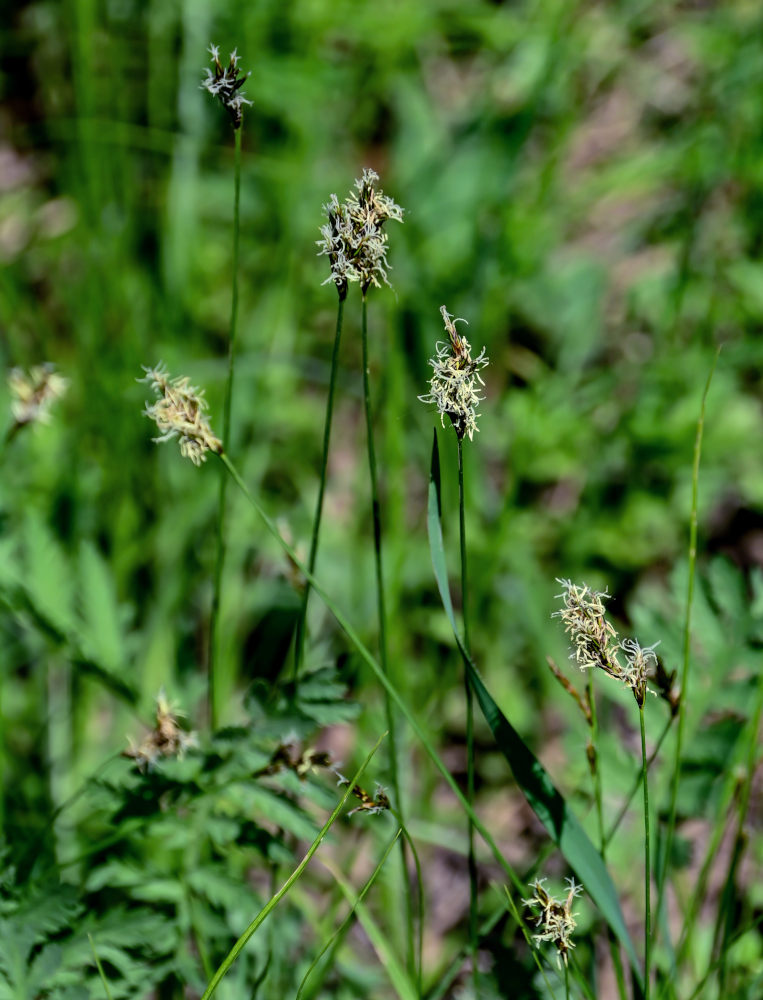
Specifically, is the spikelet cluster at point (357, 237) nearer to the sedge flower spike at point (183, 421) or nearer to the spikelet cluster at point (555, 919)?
the sedge flower spike at point (183, 421)

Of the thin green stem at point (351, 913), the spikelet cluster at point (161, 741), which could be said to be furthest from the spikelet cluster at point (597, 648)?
the spikelet cluster at point (161, 741)

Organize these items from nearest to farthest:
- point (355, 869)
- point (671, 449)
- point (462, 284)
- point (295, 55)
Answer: point (355, 869) < point (671, 449) < point (462, 284) < point (295, 55)

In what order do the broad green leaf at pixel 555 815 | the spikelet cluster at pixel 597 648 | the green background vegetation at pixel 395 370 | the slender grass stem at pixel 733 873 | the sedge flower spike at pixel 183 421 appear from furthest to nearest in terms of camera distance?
the green background vegetation at pixel 395 370 → the slender grass stem at pixel 733 873 → the broad green leaf at pixel 555 815 → the sedge flower spike at pixel 183 421 → the spikelet cluster at pixel 597 648

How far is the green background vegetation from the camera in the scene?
194cm

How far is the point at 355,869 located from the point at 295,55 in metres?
2.38

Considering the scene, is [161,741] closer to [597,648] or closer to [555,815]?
[555,815]

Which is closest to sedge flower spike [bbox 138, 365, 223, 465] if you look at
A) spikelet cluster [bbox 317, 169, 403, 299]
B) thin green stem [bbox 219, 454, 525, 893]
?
thin green stem [bbox 219, 454, 525, 893]

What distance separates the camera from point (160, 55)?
9.67 ft

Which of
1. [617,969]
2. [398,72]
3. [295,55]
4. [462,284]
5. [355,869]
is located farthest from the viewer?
[398,72]

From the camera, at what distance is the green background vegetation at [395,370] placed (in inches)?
76.4

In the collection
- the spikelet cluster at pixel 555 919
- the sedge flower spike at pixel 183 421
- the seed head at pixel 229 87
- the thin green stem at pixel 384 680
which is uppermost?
the seed head at pixel 229 87

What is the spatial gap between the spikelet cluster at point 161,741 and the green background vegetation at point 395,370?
0.15m

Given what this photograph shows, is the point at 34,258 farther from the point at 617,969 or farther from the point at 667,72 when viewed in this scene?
the point at 617,969

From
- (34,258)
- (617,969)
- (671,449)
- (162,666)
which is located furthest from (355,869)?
(34,258)
